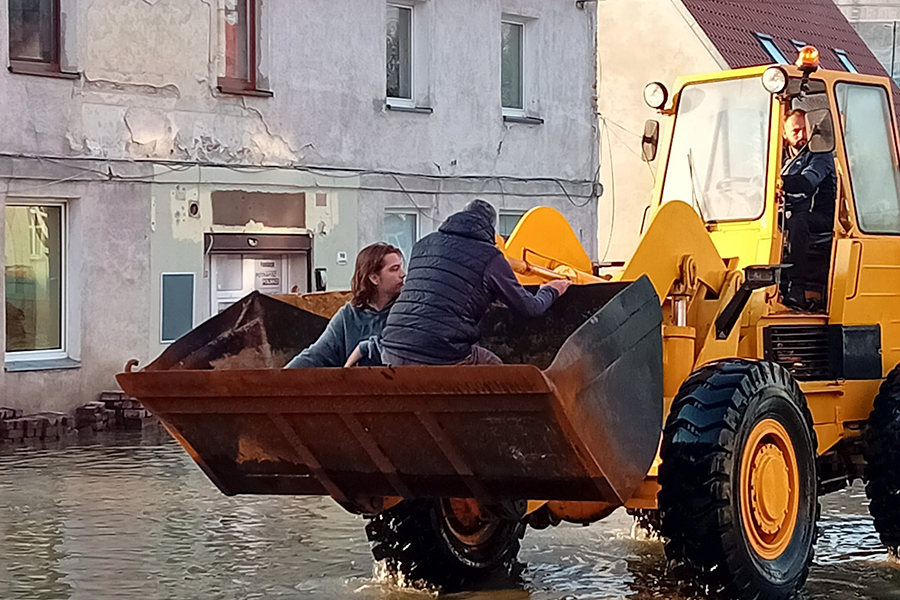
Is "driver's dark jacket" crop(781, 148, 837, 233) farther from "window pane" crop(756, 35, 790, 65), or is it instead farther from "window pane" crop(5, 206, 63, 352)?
"window pane" crop(756, 35, 790, 65)

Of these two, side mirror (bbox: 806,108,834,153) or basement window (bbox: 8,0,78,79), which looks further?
basement window (bbox: 8,0,78,79)

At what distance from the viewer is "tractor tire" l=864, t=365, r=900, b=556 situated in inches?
356

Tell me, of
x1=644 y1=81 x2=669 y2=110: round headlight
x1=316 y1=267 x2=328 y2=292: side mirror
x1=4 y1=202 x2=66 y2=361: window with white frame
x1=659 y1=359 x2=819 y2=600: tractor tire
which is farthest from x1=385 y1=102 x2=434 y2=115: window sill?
x1=659 y1=359 x2=819 y2=600: tractor tire

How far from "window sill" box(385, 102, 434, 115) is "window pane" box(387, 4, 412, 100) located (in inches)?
7.8

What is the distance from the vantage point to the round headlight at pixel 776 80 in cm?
929

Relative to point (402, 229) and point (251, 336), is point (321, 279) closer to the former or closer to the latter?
point (402, 229)

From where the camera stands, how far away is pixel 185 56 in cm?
1845

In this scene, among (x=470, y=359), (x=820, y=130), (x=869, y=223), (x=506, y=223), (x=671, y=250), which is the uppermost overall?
(x=506, y=223)

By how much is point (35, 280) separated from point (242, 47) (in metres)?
3.78

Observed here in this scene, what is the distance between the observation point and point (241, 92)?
62.3 ft

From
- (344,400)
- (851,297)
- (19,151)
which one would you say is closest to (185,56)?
(19,151)

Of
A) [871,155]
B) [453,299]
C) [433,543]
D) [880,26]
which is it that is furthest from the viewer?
[880,26]

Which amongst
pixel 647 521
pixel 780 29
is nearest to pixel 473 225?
pixel 647 521

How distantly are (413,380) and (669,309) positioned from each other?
6.72 feet
